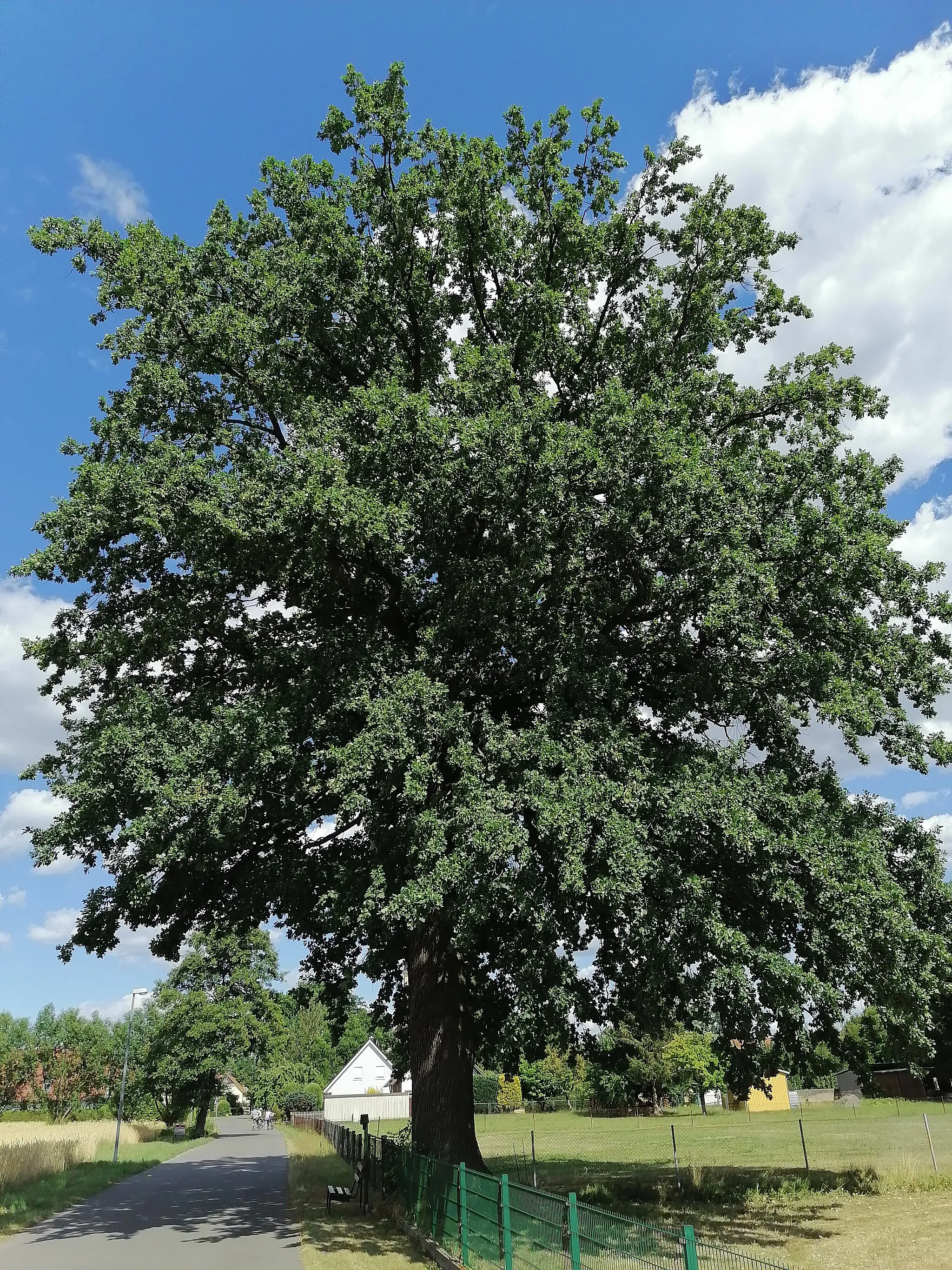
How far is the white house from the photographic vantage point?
68438 mm

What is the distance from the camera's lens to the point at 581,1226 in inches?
319

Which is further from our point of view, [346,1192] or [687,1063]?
[687,1063]

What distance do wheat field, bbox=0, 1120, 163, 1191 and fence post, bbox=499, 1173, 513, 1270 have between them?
58.0 ft

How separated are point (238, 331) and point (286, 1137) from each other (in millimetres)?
54573

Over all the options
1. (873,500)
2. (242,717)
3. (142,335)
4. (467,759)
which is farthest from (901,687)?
(142,335)

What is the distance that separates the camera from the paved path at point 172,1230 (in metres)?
12.8

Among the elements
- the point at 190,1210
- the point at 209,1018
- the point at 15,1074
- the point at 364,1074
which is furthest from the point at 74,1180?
the point at 15,1074

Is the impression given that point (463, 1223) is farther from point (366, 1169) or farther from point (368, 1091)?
point (368, 1091)

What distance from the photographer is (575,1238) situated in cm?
808

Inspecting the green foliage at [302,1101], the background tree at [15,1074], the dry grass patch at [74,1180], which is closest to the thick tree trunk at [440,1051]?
the dry grass patch at [74,1180]

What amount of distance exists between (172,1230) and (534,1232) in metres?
10.7

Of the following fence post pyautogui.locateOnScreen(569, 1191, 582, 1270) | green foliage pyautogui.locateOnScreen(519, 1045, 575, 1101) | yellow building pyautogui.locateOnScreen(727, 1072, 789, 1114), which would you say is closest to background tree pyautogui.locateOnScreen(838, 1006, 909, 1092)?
fence post pyautogui.locateOnScreen(569, 1191, 582, 1270)

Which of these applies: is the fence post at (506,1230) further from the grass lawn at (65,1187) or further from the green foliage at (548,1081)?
the green foliage at (548,1081)

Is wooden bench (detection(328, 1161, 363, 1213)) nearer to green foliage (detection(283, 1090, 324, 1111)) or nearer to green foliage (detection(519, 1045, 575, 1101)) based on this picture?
green foliage (detection(519, 1045, 575, 1101))
